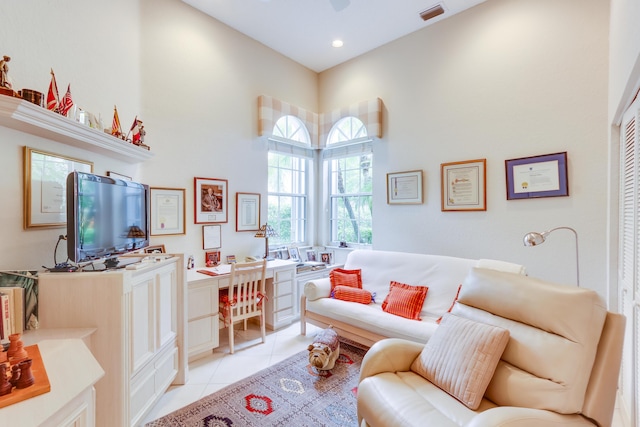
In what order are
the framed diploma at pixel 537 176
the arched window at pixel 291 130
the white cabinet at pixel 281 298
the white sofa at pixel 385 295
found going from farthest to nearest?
the arched window at pixel 291 130
the white cabinet at pixel 281 298
the framed diploma at pixel 537 176
the white sofa at pixel 385 295

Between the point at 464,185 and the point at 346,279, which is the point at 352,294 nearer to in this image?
the point at 346,279

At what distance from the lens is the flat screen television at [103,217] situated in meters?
1.59

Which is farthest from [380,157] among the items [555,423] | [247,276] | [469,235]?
[555,423]

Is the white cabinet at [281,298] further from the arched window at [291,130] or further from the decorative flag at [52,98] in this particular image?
the decorative flag at [52,98]

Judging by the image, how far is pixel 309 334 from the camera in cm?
335

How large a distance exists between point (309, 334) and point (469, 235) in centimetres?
211

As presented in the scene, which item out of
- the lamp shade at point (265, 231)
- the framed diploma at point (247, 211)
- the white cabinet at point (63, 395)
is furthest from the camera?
the lamp shade at point (265, 231)

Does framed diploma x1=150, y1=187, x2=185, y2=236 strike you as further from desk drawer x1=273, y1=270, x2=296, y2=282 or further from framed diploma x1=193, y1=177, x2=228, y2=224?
desk drawer x1=273, y1=270, x2=296, y2=282

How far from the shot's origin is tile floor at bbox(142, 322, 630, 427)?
2.15 meters

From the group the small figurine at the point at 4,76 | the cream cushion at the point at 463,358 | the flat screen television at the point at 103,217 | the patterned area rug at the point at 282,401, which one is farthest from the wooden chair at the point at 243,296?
the small figurine at the point at 4,76

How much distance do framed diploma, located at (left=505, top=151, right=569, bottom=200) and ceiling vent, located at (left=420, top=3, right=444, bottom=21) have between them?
1.83 meters

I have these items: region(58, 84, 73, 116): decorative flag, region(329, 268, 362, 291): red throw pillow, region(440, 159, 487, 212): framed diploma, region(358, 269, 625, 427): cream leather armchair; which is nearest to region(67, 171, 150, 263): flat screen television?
region(58, 84, 73, 116): decorative flag

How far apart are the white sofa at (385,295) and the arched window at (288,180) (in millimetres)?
1408

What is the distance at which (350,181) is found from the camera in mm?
4484
